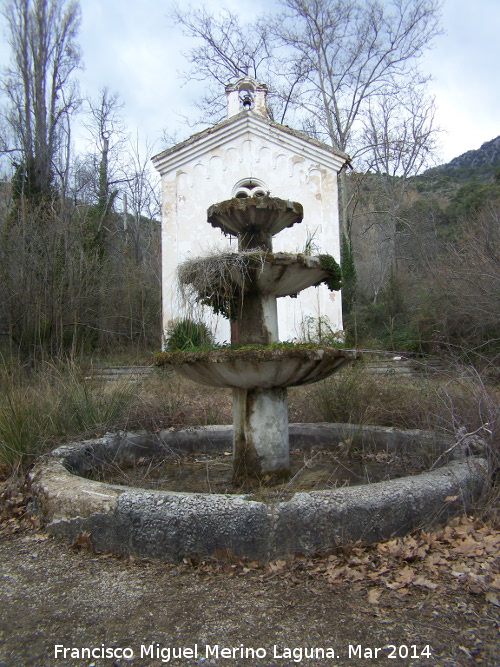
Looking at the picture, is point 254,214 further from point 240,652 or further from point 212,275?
point 240,652

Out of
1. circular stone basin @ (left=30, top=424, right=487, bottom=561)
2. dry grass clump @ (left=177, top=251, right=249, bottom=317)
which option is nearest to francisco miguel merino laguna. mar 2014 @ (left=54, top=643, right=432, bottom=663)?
circular stone basin @ (left=30, top=424, right=487, bottom=561)

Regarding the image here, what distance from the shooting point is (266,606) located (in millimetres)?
2562

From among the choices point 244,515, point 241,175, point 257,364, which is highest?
point 241,175

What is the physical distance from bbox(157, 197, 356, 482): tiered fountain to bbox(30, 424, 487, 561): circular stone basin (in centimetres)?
111

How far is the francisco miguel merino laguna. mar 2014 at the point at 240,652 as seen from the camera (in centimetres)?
216

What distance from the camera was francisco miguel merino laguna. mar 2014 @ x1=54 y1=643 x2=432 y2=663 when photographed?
2162 millimetres

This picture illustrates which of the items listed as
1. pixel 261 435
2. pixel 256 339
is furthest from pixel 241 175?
pixel 261 435

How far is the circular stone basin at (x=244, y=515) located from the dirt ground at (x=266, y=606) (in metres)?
0.09

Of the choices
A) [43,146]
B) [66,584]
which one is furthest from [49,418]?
[43,146]

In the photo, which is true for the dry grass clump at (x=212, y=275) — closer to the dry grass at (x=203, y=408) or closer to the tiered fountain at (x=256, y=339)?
the tiered fountain at (x=256, y=339)

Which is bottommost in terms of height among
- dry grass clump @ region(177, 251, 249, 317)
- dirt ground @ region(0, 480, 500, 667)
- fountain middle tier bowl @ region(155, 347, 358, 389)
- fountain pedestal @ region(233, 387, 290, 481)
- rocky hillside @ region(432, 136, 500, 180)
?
dirt ground @ region(0, 480, 500, 667)

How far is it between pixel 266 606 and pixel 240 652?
0.37 m

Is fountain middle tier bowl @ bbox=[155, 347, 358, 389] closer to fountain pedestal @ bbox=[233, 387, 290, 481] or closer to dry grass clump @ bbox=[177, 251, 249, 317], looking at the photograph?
fountain pedestal @ bbox=[233, 387, 290, 481]

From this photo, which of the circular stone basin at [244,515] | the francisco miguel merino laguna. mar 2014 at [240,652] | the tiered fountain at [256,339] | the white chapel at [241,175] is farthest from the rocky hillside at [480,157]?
the francisco miguel merino laguna. mar 2014 at [240,652]
